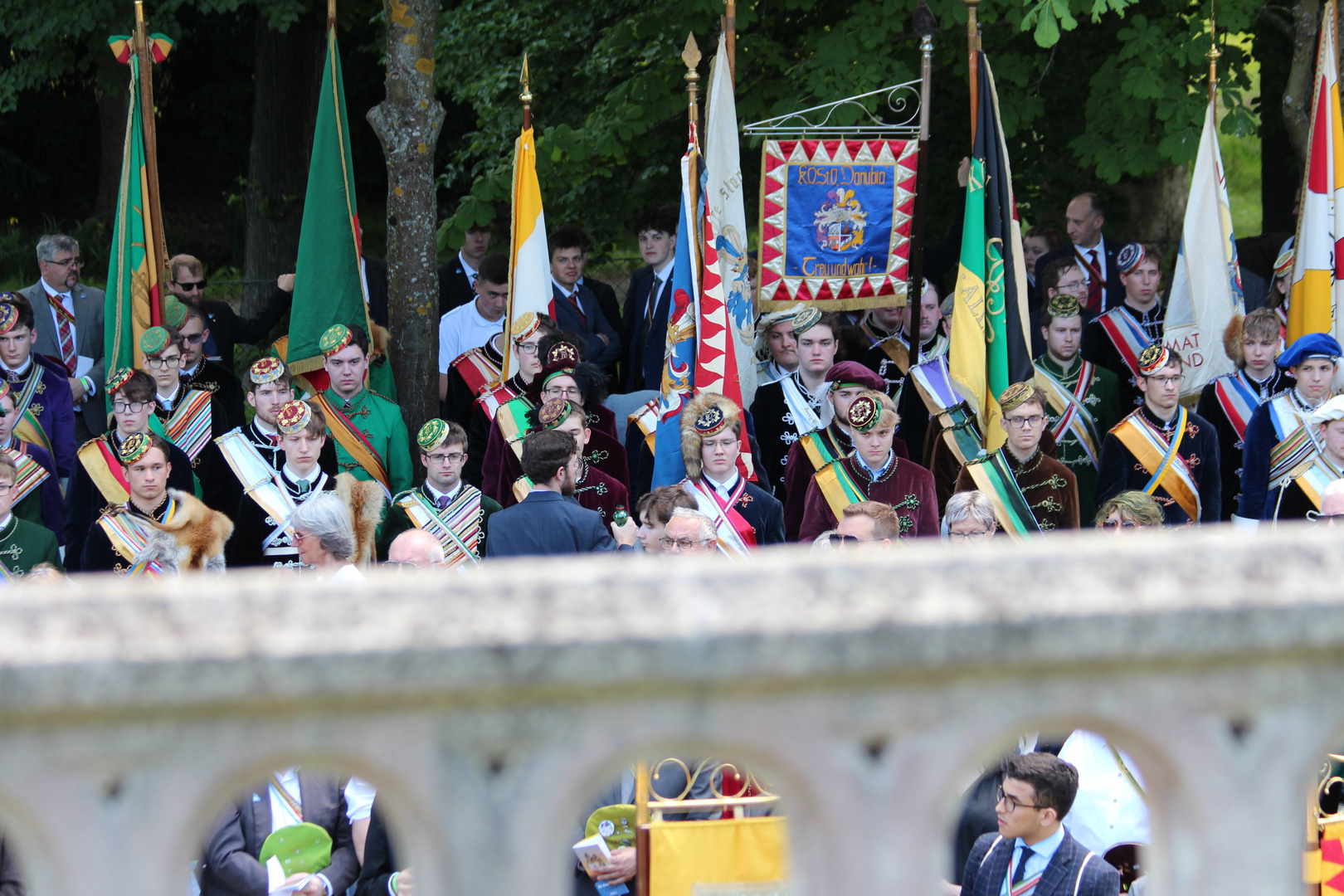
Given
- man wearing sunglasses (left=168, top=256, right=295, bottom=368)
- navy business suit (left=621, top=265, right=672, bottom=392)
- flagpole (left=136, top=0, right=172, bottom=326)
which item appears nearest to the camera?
flagpole (left=136, top=0, right=172, bottom=326)

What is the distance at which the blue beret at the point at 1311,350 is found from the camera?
7094mm

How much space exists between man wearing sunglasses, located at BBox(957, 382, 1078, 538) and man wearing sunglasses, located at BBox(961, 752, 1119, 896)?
8.67 ft

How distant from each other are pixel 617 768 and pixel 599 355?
776 centimetres

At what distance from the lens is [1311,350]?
7109 mm

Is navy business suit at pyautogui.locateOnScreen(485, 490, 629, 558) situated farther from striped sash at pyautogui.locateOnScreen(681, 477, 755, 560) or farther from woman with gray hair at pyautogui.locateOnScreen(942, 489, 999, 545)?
woman with gray hair at pyautogui.locateOnScreen(942, 489, 999, 545)

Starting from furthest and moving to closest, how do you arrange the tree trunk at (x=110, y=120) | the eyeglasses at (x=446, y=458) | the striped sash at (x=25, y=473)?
the tree trunk at (x=110, y=120) → the striped sash at (x=25, y=473) → the eyeglasses at (x=446, y=458)

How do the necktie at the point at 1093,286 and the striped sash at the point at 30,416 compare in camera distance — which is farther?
the necktie at the point at 1093,286

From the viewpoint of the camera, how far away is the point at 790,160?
8367 mm

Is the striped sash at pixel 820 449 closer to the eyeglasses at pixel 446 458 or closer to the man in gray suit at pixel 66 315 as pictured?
the eyeglasses at pixel 446 458

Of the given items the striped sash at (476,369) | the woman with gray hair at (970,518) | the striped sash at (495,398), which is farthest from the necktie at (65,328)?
the woman with gray hair at (970,518)

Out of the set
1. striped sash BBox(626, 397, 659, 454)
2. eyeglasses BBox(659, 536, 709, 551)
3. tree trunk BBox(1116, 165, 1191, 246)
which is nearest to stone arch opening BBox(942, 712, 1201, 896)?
eyeglasses BBox(659, 536, 709, 551)

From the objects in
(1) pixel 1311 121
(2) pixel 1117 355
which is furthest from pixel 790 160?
(1) pixel 1311 121

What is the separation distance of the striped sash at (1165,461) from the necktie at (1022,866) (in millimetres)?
3222

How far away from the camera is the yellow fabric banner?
4.17 metres
